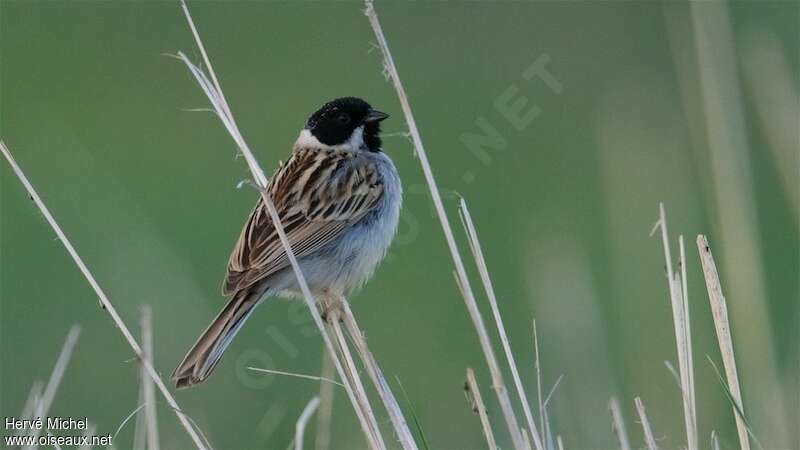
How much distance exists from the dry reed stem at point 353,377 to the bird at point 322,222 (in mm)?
307

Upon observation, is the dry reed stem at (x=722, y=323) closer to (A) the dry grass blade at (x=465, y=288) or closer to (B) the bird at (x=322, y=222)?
(A) the dry grass blade at (x=465, y=288)

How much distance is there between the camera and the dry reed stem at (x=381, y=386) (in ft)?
13.3

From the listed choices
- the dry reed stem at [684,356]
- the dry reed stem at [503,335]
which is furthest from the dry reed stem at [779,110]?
the dry reed stem at [503,335]

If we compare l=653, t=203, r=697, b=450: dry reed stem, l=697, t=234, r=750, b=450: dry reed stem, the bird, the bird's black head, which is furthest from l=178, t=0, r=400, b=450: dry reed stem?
the bird's black head

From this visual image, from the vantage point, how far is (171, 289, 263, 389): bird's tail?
490 centimetres

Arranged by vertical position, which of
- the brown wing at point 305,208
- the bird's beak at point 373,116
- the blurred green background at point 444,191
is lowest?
the blurred green background at point 444,191

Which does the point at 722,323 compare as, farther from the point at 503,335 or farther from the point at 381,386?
the point at 381,386

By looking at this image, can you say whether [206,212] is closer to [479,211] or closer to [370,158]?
[479,211]

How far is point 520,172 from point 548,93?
1399mm

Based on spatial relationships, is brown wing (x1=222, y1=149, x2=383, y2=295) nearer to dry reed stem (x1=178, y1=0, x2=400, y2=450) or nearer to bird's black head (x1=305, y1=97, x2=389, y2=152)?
bird's black head (x1=305, y1=97, x2=389, y2=152)

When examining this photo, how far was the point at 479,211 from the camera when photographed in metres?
8.53

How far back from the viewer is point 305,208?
5672 millimetres

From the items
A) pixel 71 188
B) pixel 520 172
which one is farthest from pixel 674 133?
pixel 71 188

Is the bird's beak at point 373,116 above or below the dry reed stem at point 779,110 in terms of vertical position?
above
